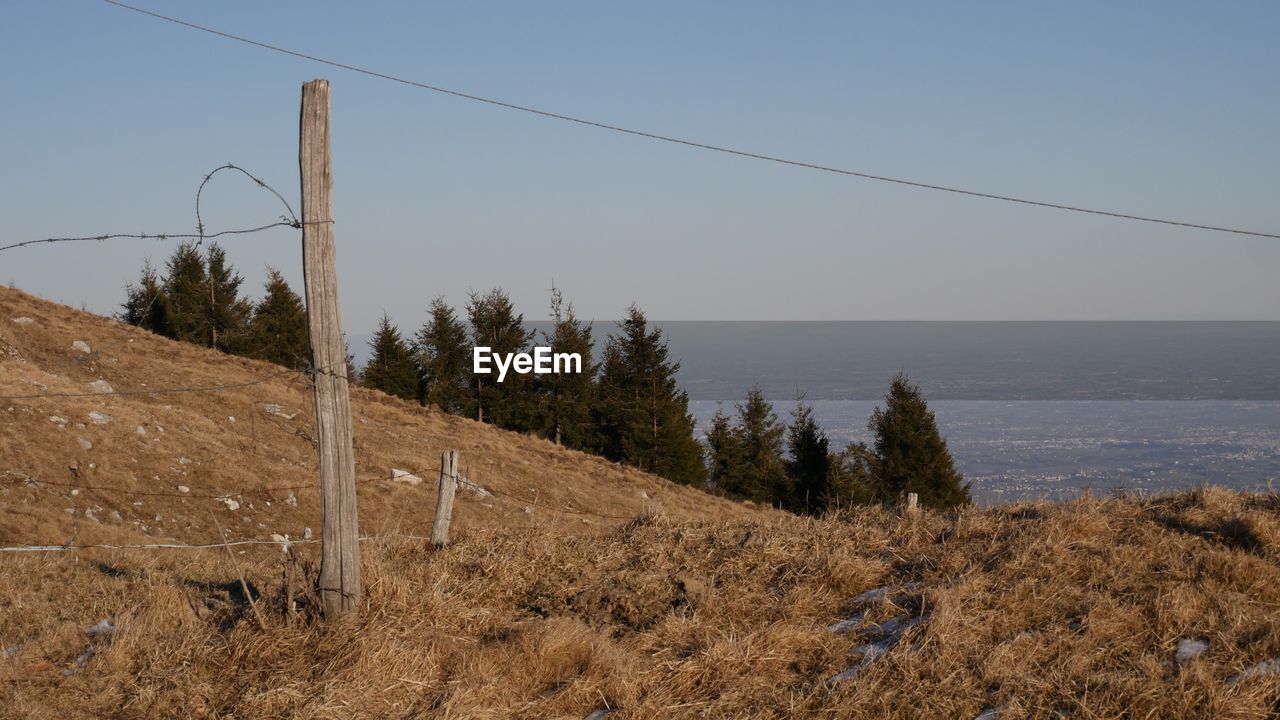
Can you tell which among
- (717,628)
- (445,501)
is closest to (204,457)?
A: (445,501)

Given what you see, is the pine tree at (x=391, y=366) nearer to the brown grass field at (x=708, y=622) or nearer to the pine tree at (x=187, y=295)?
the pine tree at (x=187, y=295)

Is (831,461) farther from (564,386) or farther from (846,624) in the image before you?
(846,624)

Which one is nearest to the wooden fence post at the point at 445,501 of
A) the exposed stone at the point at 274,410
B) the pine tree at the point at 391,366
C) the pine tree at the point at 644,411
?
the exposed stone at the point at 274,410

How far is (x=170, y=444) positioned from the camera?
2247cm

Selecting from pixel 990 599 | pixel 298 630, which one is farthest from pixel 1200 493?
pixel 298 630

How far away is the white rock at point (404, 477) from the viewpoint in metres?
25.1

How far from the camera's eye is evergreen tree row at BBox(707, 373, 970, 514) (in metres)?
44.6

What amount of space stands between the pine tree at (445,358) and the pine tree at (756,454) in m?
16.3

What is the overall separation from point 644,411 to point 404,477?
27.7 metres

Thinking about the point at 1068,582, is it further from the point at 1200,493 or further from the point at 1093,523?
the point at 1200,493

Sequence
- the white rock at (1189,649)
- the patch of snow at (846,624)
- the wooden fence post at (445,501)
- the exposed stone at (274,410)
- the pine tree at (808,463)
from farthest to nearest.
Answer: the pine tree at (808,463), the exposed stone at (274,410), the wooden fence post at (445,501), the patch of snow at (846,624), the white rock at (1189,649)

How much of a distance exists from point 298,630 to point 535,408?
47432 mm

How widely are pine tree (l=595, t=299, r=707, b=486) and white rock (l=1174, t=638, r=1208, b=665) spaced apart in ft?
144

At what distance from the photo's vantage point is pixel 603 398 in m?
55.5
